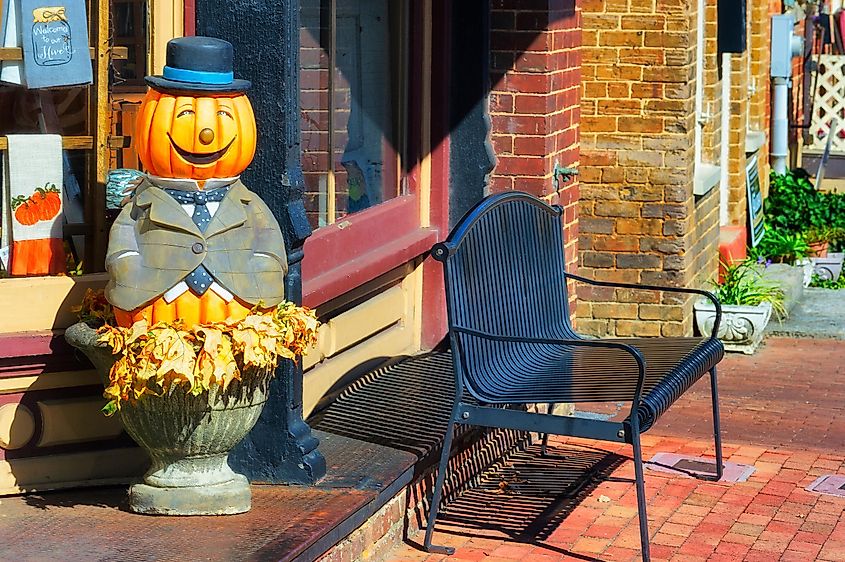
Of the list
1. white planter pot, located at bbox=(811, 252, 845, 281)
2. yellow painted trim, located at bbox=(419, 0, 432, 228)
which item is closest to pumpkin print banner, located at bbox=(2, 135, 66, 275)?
yellow painted trim, located at bbox=(419, 0, 432, 228)

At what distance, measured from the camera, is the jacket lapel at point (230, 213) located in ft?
13.5

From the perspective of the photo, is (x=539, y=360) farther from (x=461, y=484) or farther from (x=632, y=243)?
(x=632, y=243)

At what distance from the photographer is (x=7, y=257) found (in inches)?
177

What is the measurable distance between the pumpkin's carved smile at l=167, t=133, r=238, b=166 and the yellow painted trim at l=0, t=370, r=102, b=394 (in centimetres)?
87

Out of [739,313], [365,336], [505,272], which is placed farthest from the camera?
[739,313]

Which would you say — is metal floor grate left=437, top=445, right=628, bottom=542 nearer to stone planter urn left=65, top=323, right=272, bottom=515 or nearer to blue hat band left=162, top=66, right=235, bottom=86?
stone planter urn left=65, top=323, right=272, bottom=515

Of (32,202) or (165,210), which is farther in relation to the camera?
(32,202)

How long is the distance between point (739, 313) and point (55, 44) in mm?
5028

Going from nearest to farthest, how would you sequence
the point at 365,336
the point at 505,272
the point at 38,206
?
the point at 38,206 → the point at 505,272 → the point at 365,336

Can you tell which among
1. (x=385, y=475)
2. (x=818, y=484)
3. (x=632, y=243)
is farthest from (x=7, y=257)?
(x=632, y=243)

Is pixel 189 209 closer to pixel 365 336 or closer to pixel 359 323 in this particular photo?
pixel 359 323

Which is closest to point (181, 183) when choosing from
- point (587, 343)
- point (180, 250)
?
point (180, 250)

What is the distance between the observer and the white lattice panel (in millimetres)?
15555

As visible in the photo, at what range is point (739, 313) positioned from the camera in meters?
8.34
